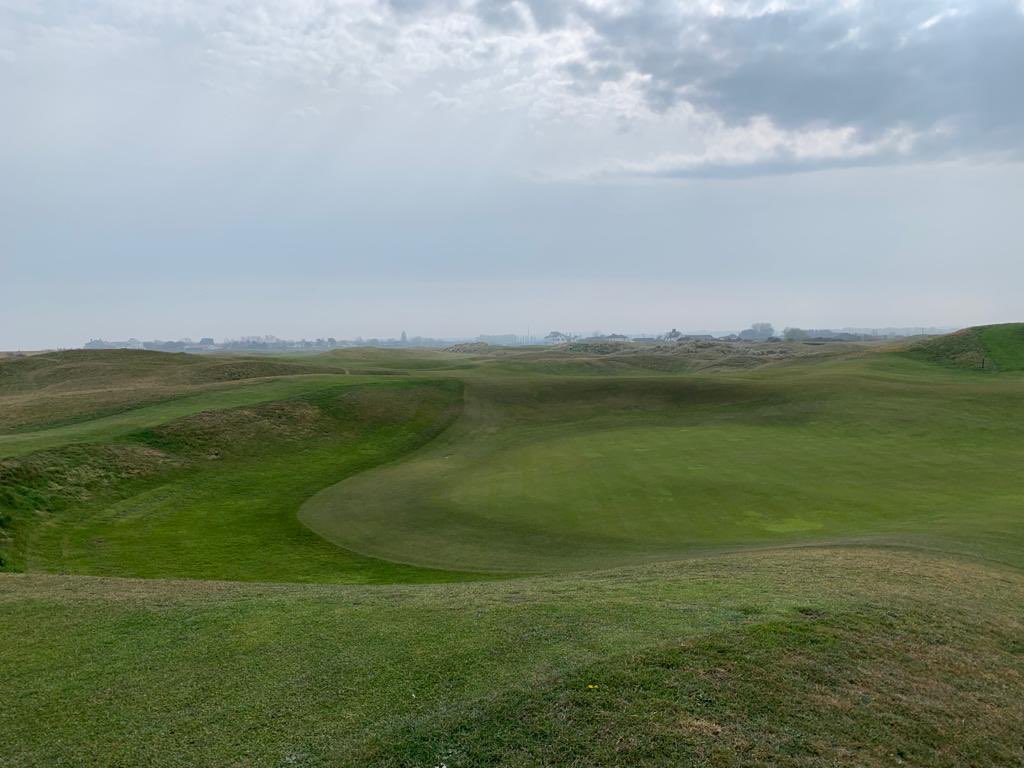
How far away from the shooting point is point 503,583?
1652 cm

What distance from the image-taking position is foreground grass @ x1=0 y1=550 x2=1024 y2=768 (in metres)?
7.76

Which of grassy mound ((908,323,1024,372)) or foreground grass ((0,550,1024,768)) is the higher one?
grassy mound ((908,323,1024,372))

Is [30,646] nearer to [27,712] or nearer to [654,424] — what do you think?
[27,712]

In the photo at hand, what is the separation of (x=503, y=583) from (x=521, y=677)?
24.5ft

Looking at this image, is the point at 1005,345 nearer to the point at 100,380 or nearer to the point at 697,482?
the point at 697,482

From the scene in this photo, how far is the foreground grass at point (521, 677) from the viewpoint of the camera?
305 inches

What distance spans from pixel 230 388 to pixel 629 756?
5286 centimetres

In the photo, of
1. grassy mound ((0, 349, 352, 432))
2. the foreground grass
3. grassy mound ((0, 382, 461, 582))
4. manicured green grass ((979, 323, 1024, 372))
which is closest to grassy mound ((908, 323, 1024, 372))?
manicured green grass ((979, 323, 1024, 372))

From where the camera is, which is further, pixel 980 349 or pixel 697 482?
pixel 980 349

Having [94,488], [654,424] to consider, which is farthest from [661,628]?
[654,424]

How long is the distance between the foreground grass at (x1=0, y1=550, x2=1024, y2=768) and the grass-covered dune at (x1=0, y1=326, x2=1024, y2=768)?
0.06m

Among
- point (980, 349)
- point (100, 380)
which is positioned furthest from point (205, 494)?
point (980, 349)

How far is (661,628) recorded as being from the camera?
10898 mm

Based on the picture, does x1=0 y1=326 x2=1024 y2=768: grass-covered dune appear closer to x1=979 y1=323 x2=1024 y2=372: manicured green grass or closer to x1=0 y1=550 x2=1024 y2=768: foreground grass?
x1=0 y1=550 x2=1024 y2=768: foreground grass
